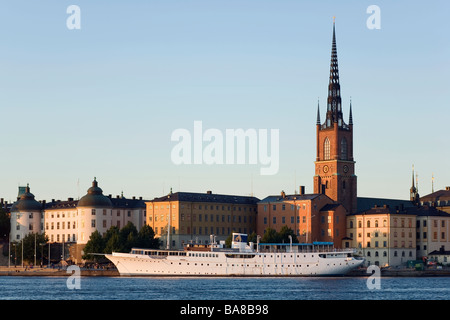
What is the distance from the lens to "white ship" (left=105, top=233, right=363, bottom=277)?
130 meters

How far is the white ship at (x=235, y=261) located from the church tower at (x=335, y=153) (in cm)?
3697

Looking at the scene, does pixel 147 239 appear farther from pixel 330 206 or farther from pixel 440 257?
pixel 440 257

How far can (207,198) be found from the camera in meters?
169

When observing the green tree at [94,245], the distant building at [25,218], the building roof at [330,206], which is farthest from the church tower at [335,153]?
the distant building at [25,218]

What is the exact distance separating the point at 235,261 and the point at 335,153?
169 ft

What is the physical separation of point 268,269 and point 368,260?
3097 cm

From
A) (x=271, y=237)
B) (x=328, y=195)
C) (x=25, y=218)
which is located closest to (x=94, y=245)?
(x=271, y=237)

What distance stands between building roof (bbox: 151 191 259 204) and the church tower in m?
13.8

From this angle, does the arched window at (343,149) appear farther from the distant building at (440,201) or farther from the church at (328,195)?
the distant building at (440,201)

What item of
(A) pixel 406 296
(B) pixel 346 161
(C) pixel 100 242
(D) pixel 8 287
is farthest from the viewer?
(B) pixel 346 161

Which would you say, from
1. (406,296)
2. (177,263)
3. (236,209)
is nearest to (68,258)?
(236,209)

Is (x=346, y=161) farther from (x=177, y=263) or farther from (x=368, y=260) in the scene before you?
(x=177, y=263)

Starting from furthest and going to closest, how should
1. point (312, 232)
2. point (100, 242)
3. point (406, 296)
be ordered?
1. point (312, 232)
2. point (100, 242)
3. point (406, 296)

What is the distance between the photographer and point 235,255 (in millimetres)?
134000
